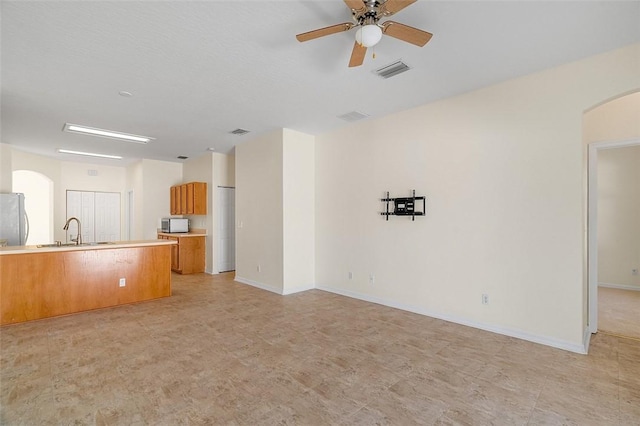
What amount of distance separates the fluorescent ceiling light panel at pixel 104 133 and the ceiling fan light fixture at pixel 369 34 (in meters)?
4.94

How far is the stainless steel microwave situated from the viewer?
289 inches

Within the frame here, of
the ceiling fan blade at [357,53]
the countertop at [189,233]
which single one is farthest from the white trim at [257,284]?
the ceiling fan blade at [357,53]

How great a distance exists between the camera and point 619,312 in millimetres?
4137

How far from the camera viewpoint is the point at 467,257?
3.68 metres

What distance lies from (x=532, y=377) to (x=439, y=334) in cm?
99

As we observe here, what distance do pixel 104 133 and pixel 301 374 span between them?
17.5 feet

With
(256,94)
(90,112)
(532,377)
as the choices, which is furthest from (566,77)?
(90,112)

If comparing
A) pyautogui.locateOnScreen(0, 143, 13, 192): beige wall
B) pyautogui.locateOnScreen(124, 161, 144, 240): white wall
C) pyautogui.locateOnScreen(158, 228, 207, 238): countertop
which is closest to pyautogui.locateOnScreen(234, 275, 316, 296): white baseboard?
pyautogui.locateOnScreen(158, 228, 207, 238): countertop

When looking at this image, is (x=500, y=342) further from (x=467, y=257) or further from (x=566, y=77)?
(x=566, y=77)

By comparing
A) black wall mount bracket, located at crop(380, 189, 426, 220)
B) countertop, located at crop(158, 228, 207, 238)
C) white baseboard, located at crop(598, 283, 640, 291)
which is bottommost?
white baseboard, located at crop(598, 283, 640, 291)

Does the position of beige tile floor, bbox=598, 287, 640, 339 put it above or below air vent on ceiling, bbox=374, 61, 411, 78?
below

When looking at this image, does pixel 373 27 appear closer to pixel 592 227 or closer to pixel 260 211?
pixel 592 227

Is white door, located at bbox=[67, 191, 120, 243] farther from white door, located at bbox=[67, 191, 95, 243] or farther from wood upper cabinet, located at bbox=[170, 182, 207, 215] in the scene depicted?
wood upper cabinet, located at bbox=[170, 182, 207, 215]

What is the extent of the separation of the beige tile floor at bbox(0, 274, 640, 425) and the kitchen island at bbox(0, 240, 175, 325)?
0.93 feet
